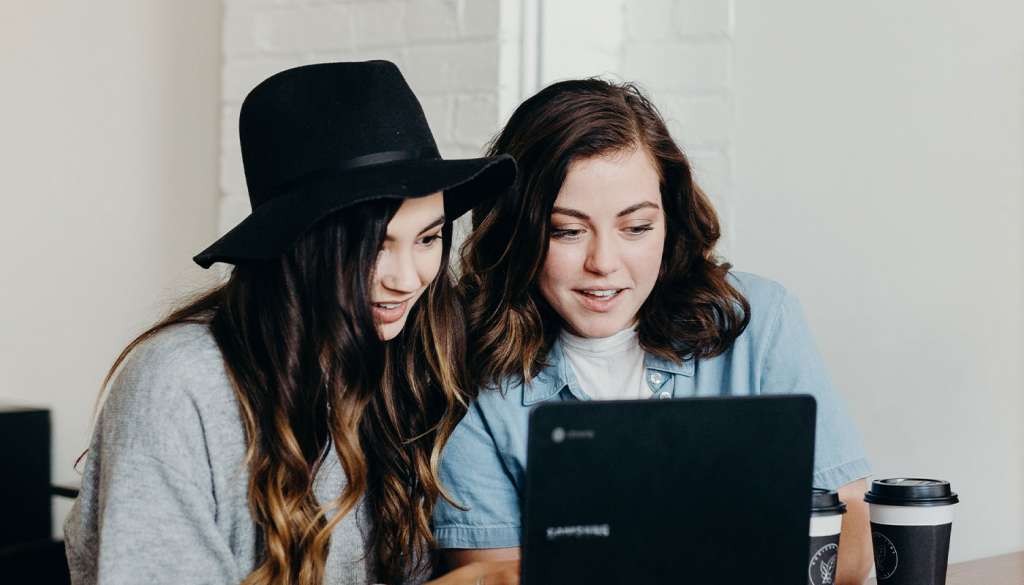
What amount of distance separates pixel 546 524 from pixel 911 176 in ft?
4.11

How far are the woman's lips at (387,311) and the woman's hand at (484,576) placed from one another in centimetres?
29

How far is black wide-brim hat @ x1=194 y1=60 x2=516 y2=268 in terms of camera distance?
1256 millimetres

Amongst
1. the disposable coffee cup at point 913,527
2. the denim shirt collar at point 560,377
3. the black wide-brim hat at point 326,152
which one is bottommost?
the disposable coffee cup at point 913,527

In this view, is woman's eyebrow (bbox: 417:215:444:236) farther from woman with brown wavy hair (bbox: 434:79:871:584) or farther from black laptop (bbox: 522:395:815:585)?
black laptop (bbox: 522:395:815:585)

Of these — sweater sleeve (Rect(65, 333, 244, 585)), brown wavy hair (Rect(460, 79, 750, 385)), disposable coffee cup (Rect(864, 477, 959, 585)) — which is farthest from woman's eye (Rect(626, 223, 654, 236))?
sweater sleeve (Rect(65, 333, 244, 585))

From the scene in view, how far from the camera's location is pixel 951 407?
1891 mm

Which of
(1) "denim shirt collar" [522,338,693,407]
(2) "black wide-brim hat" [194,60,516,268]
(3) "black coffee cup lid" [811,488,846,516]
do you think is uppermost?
(2) "black wide-brim hat" [194,60,516,268]

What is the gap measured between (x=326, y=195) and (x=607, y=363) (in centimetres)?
54

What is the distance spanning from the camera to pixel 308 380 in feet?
4.39

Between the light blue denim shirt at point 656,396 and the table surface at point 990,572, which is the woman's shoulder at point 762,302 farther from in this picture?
the table surface at point 990,572

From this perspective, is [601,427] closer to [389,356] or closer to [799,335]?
[389,356]

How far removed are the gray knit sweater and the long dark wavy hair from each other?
0.9 inches

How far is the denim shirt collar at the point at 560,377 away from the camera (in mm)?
1606

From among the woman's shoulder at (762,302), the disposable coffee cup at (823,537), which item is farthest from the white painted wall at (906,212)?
the disposable coffee cup at (823,537)
